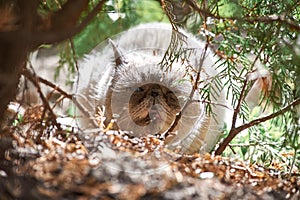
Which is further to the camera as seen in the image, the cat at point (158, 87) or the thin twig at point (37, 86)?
the cat at point (158, 87)

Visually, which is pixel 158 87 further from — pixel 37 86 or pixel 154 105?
pixel 37 86

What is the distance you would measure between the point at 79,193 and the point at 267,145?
0.53 metres

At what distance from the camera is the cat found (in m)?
0.89

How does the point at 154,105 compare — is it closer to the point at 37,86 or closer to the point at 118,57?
the point at 118,57

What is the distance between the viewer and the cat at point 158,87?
0.89m

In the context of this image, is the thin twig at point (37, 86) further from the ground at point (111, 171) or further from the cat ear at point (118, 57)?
the cat ear at point (118, 57)

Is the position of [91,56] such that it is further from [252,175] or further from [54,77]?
[252,175]

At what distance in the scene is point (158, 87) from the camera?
0.96m

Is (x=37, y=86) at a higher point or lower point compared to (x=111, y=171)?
higher

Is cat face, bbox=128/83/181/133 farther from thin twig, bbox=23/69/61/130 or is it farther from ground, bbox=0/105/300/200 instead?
thin twig, bbox=23/69/61/130

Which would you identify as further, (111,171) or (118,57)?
(118,57)

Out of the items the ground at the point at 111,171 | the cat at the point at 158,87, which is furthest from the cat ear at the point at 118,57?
the ground at the point at 111,171

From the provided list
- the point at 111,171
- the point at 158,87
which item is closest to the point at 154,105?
the point at 158,87

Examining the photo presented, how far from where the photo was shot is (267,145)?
1.05 m
